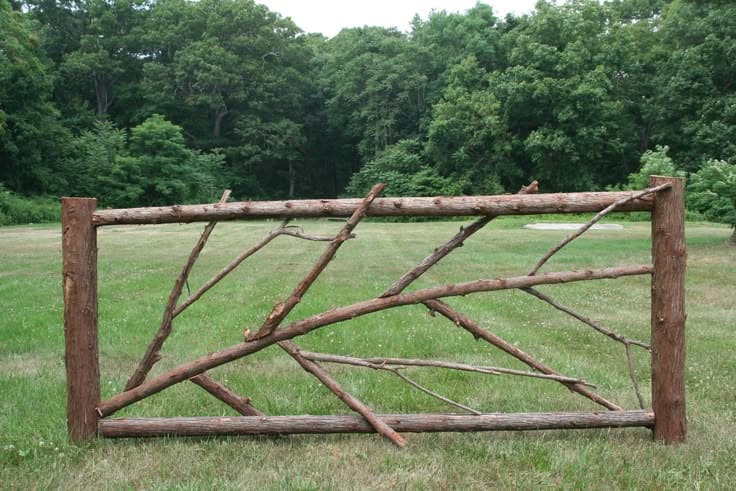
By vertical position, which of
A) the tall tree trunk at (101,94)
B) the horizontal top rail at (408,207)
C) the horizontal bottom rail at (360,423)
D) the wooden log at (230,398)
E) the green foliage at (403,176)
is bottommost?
the horizontal bottom rail at (360,423)

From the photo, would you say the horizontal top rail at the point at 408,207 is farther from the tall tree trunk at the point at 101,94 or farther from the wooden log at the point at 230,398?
the tall tree trunk at the point at 101,94

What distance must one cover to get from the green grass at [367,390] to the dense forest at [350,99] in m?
30.1

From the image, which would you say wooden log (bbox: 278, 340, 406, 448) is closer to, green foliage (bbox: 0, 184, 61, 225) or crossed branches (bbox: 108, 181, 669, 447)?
crossed branches (bbox: 108, 181, 669, 447)

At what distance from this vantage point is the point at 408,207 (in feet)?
12.3

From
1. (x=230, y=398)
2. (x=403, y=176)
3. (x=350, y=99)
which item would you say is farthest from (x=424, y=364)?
(x=350, y=99)

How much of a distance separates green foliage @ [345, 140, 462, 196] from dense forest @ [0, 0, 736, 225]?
Result: 15 centimetres

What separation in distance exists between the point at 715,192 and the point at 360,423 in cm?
1456

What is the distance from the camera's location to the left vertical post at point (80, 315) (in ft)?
12.6

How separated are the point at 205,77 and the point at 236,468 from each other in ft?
165

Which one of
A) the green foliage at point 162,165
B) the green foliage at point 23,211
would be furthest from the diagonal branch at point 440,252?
the green foliage at point 162,165

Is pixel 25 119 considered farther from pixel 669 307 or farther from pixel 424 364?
pixel 669 307

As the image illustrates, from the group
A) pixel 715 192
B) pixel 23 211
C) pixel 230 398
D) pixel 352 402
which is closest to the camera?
pixel 352 402

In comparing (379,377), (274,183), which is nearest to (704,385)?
(379,377)

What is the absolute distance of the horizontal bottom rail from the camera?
3.87 metres
